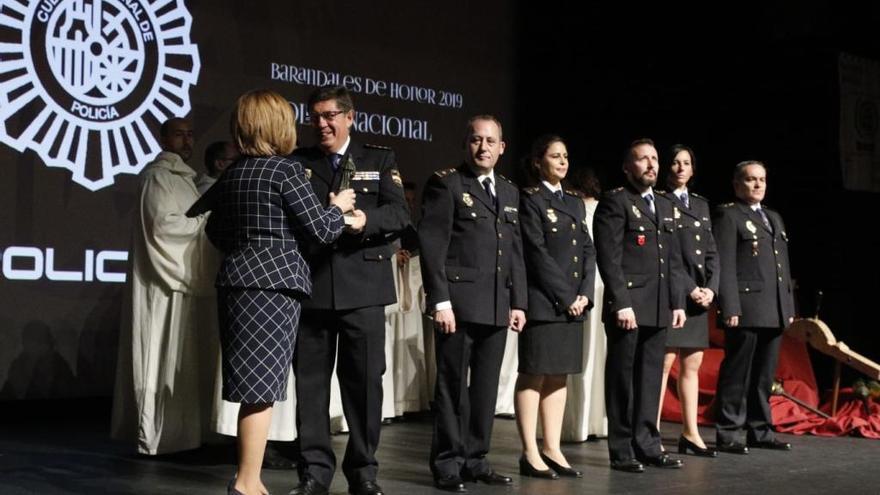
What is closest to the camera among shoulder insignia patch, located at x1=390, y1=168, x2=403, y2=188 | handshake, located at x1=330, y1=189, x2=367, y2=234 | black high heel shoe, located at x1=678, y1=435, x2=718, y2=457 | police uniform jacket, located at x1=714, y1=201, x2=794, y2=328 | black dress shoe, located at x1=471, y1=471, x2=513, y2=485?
handshake, located at x1=330, y1=189, x2=367, y2=234

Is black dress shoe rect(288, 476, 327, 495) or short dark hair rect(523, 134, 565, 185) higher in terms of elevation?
short dark hair rect(523, 134, 565, 185)

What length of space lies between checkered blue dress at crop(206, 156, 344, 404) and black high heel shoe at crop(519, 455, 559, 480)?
151cm

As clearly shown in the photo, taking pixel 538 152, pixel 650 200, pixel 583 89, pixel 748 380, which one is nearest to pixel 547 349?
pixel 538 152

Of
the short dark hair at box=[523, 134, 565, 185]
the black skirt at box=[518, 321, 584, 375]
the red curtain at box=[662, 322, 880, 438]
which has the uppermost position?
the short dark hair at box=[523, 134, 565, 185]

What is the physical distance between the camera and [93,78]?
6730 mm

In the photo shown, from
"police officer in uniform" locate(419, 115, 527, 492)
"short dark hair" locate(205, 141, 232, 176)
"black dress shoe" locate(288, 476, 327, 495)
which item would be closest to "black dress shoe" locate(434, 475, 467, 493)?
"police officer in uniform" locate(419, 115, 527, 492)

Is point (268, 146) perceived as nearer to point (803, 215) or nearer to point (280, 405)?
point (280, 405)

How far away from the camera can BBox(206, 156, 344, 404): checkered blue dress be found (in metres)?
3.55

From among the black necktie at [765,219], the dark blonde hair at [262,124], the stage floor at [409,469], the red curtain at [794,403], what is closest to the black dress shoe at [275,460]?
the stage floor at [409,469]

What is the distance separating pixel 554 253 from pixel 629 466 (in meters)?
0.96

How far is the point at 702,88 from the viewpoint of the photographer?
8383 mm

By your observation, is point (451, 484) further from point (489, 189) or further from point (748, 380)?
point (748, 380)

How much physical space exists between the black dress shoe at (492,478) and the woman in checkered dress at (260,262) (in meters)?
1.19

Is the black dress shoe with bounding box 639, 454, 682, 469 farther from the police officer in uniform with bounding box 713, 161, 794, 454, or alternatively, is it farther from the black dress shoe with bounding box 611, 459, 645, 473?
the police officer in uniform with bounding box 713, 161, 794, 454
